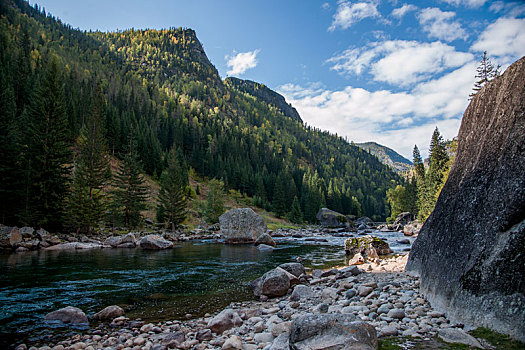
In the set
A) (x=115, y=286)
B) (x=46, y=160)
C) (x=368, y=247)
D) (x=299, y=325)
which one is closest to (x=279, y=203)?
(x=46, y=160)

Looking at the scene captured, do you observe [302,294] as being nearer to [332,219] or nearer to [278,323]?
[278,323]

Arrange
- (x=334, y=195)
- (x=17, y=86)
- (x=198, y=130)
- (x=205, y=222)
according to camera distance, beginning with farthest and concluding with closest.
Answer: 1. (x=198, y=130)
2. (x=334, y=195)
3. (x=17, y=86)
4. (x=205, y=222)

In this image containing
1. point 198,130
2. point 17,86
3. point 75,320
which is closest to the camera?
point 75,320

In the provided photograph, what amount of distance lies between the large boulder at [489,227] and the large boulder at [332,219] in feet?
263

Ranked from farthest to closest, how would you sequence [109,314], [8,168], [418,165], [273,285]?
[418,165] < [8,168] < [273,285] < [109,314]

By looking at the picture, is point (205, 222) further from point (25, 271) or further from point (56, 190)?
point (25, 271)

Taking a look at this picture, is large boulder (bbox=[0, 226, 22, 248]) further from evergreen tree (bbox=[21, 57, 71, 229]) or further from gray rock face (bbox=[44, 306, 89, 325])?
gray rock face (bbox=[44, 306, 89, 325])

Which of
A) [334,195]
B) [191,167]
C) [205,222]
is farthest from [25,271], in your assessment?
[334,195]

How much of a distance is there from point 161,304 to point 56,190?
29.2 m

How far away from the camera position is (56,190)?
31.8m

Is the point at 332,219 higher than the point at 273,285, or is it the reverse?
the point at 273,285

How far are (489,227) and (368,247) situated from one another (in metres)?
17.8

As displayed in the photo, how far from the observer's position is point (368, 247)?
22.3 meters

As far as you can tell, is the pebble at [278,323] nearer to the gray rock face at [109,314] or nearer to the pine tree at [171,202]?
the gray rock face at [109,314]
